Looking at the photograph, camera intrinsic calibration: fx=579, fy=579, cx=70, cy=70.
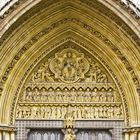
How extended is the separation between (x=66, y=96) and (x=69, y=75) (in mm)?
498

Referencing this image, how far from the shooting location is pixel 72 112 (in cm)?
1318

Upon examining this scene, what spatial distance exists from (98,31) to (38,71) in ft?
5.50

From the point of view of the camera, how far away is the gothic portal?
12805 millimetres

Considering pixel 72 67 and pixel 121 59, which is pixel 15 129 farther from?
pixel 121 59

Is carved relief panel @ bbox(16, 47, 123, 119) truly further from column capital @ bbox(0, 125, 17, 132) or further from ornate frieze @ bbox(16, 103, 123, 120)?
column capital @ bbox(0, 125, 17, 132)

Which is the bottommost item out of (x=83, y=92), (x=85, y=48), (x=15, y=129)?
(x=15, y=129)

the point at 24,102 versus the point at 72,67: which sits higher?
the point at 72,67

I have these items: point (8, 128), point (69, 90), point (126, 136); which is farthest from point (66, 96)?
point (126, 136)

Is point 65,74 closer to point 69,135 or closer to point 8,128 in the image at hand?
point 69,135

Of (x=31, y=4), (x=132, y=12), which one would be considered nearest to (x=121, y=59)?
(x=132, y=12)

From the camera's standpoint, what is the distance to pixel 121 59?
13.0 meters

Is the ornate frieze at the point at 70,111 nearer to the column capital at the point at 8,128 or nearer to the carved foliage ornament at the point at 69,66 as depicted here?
the column capital at the point at 8,128

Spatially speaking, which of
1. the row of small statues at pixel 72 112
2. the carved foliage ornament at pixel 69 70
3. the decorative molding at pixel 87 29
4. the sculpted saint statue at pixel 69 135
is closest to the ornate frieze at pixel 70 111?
the row of small statues at pixel 72 112

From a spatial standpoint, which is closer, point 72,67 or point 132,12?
point 132,12
